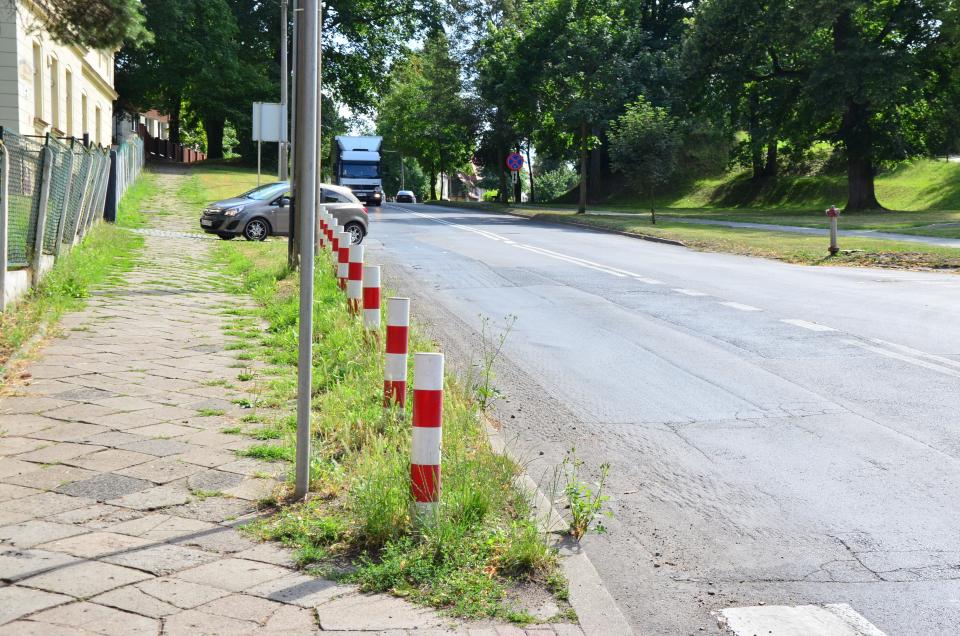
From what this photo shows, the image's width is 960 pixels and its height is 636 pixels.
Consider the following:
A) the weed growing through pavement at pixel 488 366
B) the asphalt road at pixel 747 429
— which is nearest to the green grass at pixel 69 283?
the weed growing through pavement at pixel 488 366

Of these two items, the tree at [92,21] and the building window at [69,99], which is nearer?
Result: the tree at [92,21]

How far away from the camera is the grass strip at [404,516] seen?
156 inches

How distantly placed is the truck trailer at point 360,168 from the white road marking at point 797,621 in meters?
46.0

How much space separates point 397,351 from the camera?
6.01m

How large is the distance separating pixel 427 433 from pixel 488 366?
8.65 feet

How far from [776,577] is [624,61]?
128 ft

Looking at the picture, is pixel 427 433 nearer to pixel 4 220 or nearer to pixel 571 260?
pixel 4 220

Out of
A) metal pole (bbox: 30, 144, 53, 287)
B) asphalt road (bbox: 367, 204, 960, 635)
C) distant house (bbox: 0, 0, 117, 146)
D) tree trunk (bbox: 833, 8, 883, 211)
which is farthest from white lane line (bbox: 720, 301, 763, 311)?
tree trunk (bbox: 833, 8, 883, 211)

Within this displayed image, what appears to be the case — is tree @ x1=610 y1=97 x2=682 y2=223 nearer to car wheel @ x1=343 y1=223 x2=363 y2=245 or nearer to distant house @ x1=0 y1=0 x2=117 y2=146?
car wheel @ x1=343 y1=223 x2=363 y2=245

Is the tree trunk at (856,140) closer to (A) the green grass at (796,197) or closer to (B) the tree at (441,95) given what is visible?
(A) the green grass at (796,197)

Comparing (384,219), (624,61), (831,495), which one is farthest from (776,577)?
(624,61)

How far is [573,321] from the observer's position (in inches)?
461

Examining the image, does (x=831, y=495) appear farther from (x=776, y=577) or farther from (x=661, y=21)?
(x=661, y=21)

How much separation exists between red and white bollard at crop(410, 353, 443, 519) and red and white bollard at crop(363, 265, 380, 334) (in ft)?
13.1
